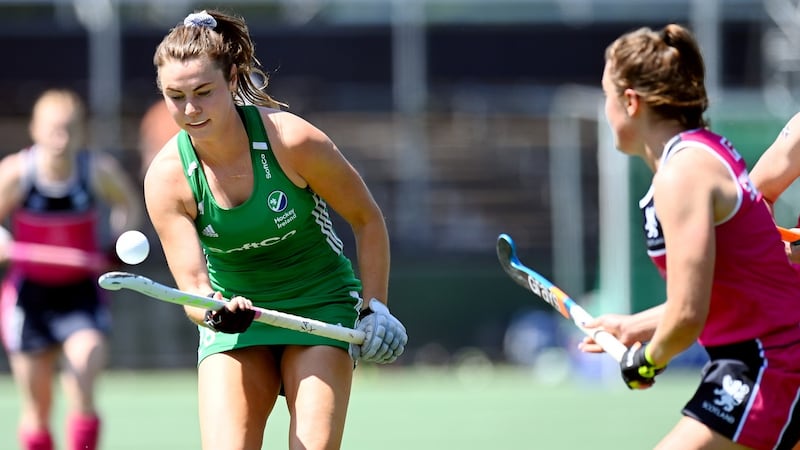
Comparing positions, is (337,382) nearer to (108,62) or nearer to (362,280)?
(362,280)

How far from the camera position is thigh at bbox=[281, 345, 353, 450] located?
14.3 feet

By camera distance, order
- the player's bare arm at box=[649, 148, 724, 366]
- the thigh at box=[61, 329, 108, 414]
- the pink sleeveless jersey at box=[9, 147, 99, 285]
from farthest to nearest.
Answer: the pink sleeveless jersey at box=[9, 147, 99, 285]
the thigh at box=[61, 329, 108, 414]
the player's bare arm at box=[649, 148, 724, 366]

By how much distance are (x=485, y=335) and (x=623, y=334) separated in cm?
912

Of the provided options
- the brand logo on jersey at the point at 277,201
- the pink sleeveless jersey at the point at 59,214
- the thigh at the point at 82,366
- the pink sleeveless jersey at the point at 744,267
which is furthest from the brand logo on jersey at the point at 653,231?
the pink sleeveless jersey at the point at 59,214

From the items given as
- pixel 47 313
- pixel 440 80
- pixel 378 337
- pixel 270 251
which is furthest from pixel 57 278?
pixel 440 80

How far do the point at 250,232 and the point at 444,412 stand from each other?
5.52 meters

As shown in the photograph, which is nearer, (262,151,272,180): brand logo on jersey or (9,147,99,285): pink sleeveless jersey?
(262,151,272,180): brand logo on jersey

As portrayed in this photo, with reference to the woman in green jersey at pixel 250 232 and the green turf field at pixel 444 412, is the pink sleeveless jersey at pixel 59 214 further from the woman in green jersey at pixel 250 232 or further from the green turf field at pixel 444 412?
the woman in green jersey at pixel 250 232

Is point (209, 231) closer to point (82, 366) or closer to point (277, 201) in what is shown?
point (277, 201)

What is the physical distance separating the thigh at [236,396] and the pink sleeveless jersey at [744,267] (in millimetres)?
1335

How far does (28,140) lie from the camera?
16344 mm

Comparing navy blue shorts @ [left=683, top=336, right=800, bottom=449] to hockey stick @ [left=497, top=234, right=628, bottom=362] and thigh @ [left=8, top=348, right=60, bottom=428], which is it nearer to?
hockey stick @ [left=497, top=234, right=628, bottom=362]

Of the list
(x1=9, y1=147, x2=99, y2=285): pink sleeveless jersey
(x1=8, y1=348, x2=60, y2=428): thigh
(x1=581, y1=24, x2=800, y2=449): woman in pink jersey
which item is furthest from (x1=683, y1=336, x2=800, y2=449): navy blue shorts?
(x1=9, y1=147, x2=99, y2=285): pink sleeveless jersey

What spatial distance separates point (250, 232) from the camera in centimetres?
Result: 453
